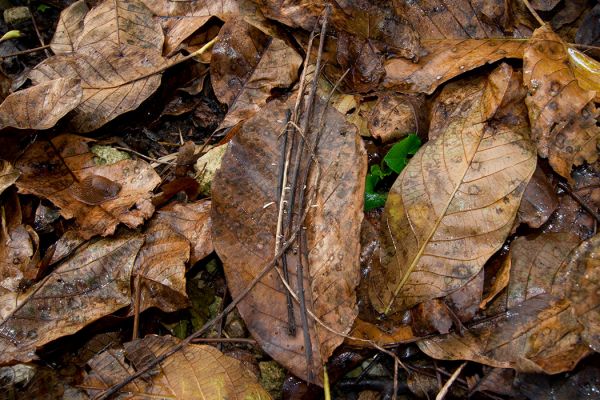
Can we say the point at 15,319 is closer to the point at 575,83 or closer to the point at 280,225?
the point at 280,225

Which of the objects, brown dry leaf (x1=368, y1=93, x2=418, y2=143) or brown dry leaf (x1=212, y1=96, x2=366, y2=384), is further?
brown dry leaf (x1=368, y1=93, x2=418, y2=143)

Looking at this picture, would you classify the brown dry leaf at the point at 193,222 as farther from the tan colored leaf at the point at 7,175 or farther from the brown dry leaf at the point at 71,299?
the tan colored leaf at the point at 7,175

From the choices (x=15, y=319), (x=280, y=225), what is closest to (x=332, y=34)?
(x=280, y=225)

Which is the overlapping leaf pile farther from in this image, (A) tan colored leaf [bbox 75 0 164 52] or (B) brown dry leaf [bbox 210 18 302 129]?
(A) tan colored leaf [bbox 75 0 164 52]

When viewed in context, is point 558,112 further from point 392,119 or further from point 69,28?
point 69,28

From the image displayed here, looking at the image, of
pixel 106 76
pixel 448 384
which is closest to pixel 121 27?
pixel 106 76

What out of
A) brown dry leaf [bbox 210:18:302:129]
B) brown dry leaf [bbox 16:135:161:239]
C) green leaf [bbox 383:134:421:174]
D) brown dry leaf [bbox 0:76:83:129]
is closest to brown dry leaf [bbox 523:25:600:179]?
green leaf [bbox 383:134:421:174]
